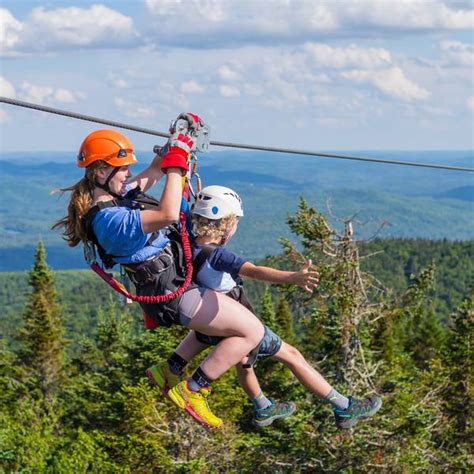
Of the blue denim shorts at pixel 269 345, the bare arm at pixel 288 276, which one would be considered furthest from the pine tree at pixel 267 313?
the bare arm at pixel 288 276

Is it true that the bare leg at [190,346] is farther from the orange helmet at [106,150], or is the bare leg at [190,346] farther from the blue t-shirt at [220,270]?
the orange helmet at [106,150]

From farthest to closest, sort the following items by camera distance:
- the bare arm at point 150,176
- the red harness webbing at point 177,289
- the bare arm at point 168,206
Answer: the bare arm at point 150,176 < the red harness webbing at point 177,289 < the bare arm at point 168,206

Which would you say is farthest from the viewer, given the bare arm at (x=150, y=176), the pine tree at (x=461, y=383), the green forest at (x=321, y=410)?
the pine tree at (x=461, y=383)

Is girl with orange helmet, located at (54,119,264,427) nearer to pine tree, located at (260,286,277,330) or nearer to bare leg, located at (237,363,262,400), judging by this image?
bare leg, located at (237,363,262,400)

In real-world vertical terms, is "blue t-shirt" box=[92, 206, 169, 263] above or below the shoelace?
above

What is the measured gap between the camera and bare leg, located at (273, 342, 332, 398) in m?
6.67

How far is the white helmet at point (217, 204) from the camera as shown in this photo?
237 inches

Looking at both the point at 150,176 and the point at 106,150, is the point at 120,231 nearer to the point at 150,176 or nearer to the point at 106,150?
the point at 106,150

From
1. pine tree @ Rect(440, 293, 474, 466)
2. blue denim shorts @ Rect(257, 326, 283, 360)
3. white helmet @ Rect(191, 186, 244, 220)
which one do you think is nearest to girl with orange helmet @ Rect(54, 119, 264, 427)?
blue denim shorts @ Rect(257, 326, 283, 360)

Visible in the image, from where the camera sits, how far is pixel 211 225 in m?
6.11

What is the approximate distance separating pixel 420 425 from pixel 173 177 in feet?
67.0

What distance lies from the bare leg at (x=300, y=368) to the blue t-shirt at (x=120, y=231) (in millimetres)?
1511

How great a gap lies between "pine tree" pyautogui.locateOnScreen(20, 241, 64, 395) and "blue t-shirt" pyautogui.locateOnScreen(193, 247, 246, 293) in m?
36.9

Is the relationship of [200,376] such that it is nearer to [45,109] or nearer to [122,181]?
[122,181]
